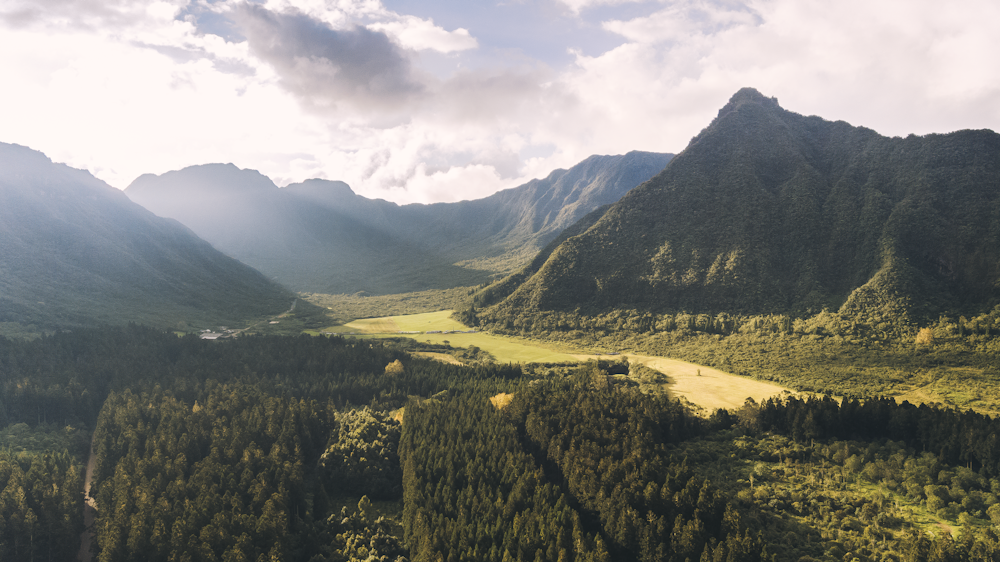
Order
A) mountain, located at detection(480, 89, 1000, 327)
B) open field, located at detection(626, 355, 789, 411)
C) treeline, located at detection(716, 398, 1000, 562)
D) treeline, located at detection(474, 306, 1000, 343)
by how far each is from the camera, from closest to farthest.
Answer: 1. treeline, located at detection(716, 398, 1000, 562)
2. open field, located at detection(626, 355, 789, 411)
3. treeline, located at detection(474, 306, 1000, 343)
4. mountain, located at detection(480, 89, 1000, 327)

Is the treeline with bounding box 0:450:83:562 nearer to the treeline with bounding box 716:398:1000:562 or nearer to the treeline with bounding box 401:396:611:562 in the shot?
the treeline with bounding box 401:396:611:562

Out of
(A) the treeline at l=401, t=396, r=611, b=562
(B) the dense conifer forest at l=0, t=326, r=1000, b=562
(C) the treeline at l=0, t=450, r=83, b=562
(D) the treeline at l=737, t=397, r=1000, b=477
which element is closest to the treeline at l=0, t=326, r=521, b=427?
(B) the dense conifer forest at l=0, t=326, r=1000, b=562

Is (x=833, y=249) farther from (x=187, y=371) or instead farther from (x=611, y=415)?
(x=187, y=371)

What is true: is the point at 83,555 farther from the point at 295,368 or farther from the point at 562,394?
the point at 562,394

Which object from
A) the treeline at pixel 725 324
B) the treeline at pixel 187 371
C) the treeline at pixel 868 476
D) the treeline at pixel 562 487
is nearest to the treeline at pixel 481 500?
the treeline at pixel 562 487

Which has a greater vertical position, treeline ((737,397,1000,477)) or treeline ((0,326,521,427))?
treeline ((737,397,1000,477))

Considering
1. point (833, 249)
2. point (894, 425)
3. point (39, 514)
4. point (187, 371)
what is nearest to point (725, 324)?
point (833, 249)

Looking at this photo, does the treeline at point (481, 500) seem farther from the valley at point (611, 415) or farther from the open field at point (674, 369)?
the open field at point (674, 369)
